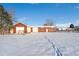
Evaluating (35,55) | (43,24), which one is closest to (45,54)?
(35,55)

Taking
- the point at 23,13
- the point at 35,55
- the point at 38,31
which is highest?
the point at 23,13

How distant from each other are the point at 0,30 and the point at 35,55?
1.01m

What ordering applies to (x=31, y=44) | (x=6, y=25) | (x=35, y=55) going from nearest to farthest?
(x=35, y=55)
(x=6, y=25)
(x=31, y=44)

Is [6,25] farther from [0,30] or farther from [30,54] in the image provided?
[30,54]

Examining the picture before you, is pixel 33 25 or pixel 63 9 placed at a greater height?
pixel 63 9

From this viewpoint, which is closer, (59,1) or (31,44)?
(59,1)

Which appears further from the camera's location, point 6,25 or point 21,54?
point 6,25

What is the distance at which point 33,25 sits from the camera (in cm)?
430

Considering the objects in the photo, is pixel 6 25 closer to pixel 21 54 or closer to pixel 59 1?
pixel 21 54

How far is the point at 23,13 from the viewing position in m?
4.34

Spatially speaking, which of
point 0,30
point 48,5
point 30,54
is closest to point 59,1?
point 48,5

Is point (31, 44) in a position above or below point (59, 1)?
below

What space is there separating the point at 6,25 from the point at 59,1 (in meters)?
1.11

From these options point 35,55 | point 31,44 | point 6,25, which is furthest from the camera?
point 31,44
